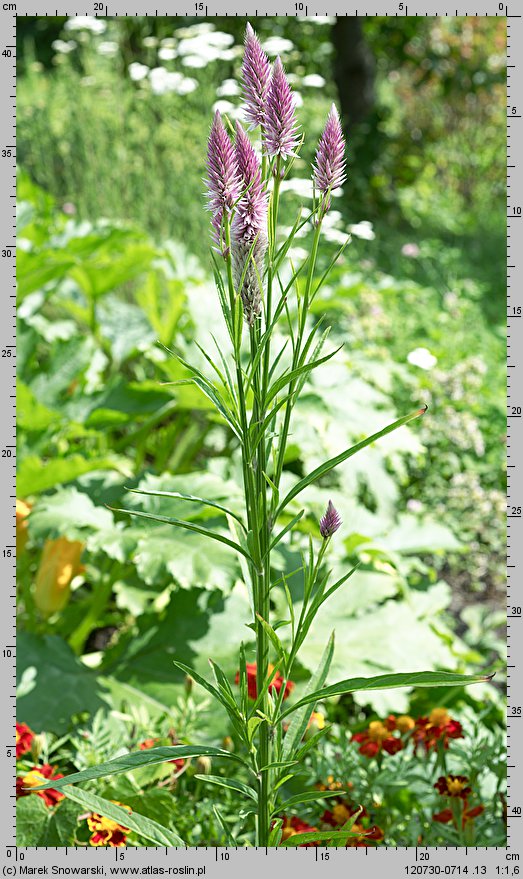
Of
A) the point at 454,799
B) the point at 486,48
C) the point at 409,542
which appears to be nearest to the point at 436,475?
the point at 409,542

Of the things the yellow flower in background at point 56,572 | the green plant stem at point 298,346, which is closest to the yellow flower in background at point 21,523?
the yellow flower in background at point 56,572

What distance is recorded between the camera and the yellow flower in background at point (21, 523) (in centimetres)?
228

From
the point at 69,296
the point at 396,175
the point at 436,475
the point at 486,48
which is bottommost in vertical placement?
the point at 436,475

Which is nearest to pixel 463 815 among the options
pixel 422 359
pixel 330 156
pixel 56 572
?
pixel 56 572

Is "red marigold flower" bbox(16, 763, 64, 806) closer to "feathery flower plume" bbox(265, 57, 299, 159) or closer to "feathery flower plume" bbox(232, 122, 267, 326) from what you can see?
"feathery flower plume" bbox(232, 122, 267, 326)

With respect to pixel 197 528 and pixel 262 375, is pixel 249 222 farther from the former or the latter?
pixel 197 528

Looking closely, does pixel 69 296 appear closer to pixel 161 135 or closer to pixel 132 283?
pixel 132 283

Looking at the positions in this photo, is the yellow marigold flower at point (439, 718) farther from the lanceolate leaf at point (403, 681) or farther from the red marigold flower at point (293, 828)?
the lanceolate leaf at point (403, 681)

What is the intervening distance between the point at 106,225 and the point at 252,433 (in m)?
2.42

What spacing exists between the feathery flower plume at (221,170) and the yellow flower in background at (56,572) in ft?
4.80

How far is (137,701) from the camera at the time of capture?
212cm

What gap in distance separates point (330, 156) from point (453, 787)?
3.87 ft

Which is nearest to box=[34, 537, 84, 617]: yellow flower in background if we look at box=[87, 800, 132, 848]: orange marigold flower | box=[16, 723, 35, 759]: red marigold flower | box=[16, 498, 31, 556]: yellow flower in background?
box=[16, 498, 31, 556]: yellow flower in background

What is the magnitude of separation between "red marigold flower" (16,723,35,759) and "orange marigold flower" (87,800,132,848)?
0.97 ft
